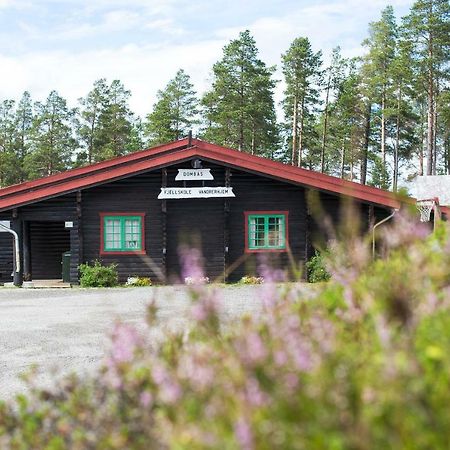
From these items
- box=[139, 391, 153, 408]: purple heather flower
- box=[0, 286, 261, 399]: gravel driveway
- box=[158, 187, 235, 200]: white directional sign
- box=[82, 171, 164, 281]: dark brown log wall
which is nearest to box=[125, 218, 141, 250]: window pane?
box=[82, 171, 164, 281]: dark brown log wall

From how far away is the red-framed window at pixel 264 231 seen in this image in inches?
837

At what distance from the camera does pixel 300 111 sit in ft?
214

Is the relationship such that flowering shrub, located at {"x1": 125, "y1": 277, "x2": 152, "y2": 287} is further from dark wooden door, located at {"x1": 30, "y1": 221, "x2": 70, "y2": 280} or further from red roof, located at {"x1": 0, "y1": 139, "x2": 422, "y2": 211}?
dark wooden door, located at {"x1": 30, "y1": 221, "x2": 70, "y2": 280}

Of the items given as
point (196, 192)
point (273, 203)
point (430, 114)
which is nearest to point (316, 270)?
point (273, 203)

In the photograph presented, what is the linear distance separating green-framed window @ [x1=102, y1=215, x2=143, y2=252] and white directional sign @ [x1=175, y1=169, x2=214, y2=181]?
1.69 m

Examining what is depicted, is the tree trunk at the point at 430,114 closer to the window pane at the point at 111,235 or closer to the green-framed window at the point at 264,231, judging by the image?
the green-framed window at the point at 264,231

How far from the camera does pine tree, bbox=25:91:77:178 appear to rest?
72.2 m

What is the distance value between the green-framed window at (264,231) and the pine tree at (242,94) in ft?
124

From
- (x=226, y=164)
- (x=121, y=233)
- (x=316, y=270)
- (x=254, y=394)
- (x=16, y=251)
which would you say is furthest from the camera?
(x=121, y=233)

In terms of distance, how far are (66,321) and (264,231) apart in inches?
372

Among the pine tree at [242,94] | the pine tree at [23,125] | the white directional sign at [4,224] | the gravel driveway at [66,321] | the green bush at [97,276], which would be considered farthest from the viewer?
the pine tree at [23,125]

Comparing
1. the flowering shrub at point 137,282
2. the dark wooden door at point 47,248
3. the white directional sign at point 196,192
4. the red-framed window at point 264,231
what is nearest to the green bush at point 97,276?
the flowering shrub at point 137,282

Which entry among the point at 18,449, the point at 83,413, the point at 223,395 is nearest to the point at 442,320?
the point at 223,395

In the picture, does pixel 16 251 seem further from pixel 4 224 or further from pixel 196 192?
pixel 196 192
